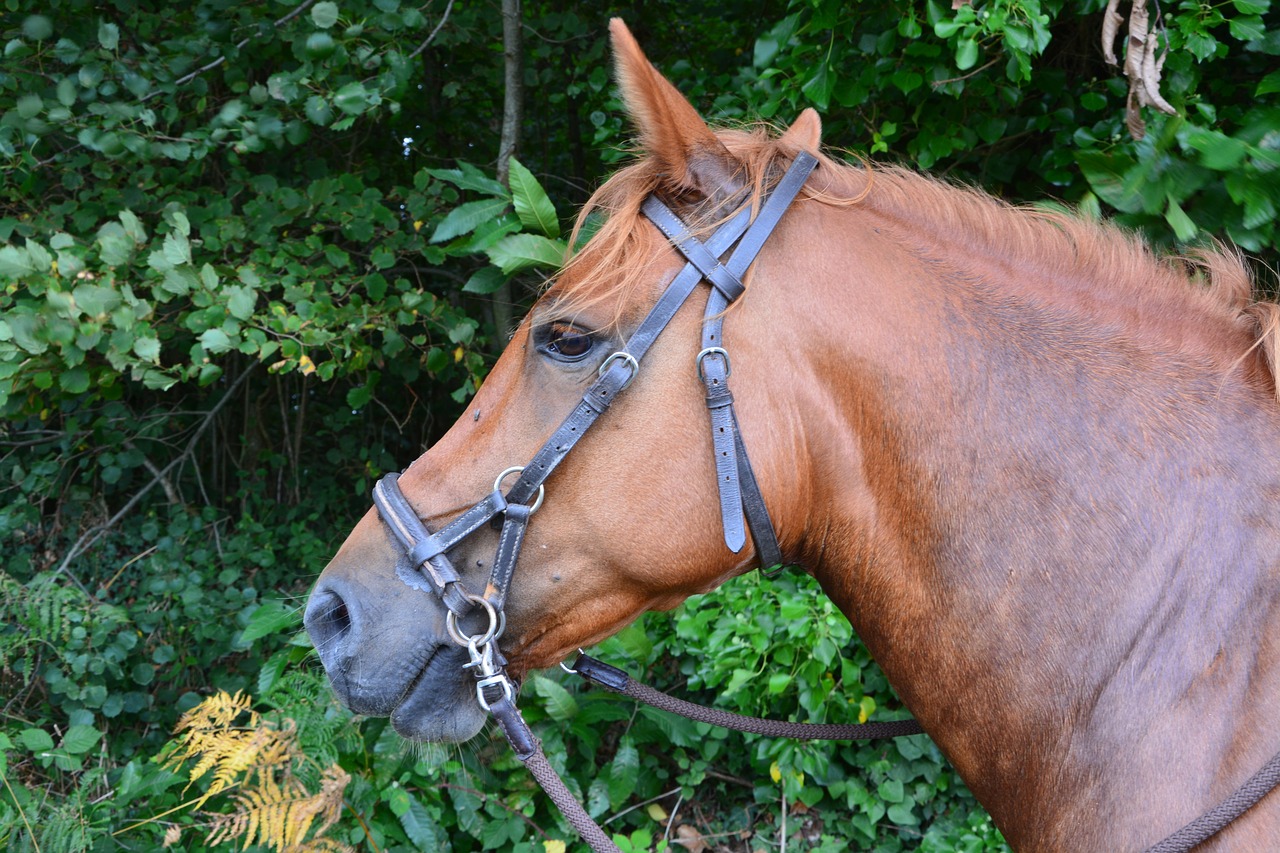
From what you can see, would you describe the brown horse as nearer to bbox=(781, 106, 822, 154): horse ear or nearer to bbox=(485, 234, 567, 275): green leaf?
bbox=(781, 106, 822, 154): horse ear

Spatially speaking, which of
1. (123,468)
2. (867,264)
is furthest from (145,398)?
(867,264)

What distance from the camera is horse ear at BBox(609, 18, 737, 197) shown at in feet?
5.31

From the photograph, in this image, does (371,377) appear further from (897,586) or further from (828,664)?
(897,586)

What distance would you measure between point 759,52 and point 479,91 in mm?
2933

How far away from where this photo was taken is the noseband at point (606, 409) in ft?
5.41

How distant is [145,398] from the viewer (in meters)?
5.91

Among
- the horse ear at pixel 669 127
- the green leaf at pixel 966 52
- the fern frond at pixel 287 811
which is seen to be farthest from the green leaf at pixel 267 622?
the green leaf at pixel 966 52

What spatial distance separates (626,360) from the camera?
166 cm

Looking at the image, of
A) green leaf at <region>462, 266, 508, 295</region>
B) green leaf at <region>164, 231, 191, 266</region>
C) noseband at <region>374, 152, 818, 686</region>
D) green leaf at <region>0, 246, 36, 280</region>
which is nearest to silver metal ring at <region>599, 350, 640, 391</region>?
noseband at <region>374, 152, 818, 686</region>

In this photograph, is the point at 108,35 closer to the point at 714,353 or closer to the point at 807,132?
the point at 807,132

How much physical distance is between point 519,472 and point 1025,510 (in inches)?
38.2

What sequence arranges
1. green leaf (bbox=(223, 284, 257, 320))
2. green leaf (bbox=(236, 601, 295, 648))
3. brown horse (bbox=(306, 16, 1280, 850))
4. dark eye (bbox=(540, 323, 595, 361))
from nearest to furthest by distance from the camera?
brown horse (bbox=(306, 16, 1280, 850))
dark eye (bbox=(540, 323, 595, 361))
green leaf (bbox=(223, 284, 257, 320))
green leaf (bbox=(236, 601, 295, 648))

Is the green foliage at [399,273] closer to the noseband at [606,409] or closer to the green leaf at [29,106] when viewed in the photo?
the green leaf at [29,106]

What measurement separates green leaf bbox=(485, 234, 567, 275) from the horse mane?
3.04 ft
